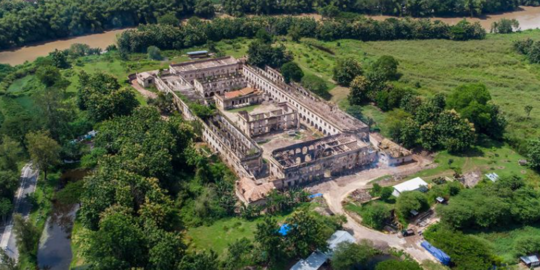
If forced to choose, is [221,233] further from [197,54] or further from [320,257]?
[197,54]

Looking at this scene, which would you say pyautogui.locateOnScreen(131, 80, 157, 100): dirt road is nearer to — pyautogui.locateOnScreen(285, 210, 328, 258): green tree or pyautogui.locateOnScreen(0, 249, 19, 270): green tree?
pyautogui.locateOnScreen(0, 249, 19, 270): green tree

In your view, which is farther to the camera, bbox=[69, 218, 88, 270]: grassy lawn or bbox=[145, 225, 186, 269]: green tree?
bbox=[69, 218, 88, 270]: grassy lawn

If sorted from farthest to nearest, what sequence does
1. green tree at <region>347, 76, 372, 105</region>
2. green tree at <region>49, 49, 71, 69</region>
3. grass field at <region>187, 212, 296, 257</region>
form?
green tree at <region>49, 49, 71, 69</region> → green tree at <region>347, 76, 372, 105</region> → grass field at <region>187, 212, 296, 257</region>

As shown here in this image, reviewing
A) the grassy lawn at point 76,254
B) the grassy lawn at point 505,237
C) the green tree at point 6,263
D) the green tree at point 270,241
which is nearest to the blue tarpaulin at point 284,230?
the green tree at point 270,241

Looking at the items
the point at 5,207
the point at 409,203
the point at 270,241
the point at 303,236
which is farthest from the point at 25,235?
the point at 409,203

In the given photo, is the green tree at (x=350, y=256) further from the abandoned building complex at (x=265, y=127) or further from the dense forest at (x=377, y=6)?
the dense forest at (x=377, y=6)

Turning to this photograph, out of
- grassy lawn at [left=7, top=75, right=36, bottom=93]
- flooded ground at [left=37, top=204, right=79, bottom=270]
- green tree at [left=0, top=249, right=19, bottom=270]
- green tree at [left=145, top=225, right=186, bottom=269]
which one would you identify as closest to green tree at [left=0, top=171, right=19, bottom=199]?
flooded ground at [left=37, top=204, right=79, bottom=270]

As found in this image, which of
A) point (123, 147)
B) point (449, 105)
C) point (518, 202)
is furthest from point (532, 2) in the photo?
point (123, 147)
